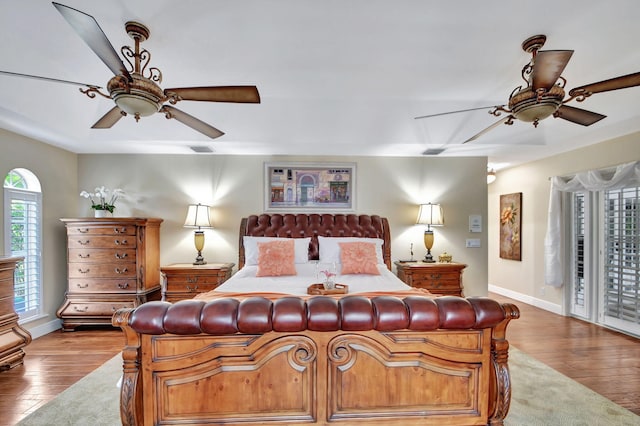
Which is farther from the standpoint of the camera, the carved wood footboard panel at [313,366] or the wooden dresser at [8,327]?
the wooden dresser at [8,327]

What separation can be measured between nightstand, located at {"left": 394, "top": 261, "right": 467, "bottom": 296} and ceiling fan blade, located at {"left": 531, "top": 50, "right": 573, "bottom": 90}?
281cm

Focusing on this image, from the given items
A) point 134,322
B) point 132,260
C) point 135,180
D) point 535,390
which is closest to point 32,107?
point 135,180

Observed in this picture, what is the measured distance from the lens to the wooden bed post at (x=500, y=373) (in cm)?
160

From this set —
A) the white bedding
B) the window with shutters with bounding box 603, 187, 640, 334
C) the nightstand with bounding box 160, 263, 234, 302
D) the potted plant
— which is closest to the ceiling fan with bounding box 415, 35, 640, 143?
the white bedding

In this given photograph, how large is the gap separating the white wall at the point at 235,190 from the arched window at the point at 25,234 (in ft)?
2.27

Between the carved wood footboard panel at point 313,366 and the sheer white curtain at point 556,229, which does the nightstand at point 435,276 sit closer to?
the sheer white curtain at point 556,229

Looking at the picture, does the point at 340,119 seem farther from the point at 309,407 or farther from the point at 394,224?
the point at 309,407

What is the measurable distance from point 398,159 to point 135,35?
3674mm

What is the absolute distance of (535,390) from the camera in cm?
258

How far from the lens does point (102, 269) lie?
4.05 metres

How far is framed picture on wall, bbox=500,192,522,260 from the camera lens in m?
5.62

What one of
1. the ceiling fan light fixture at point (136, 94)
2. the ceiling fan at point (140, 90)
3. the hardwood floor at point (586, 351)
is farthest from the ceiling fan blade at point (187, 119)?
the hardwood floor at point (586, 351)

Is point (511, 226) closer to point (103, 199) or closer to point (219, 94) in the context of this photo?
point (219, 94)

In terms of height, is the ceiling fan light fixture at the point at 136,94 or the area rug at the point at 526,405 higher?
the ceiling fan light fixture at the point at 136,94
